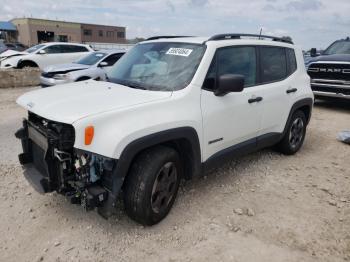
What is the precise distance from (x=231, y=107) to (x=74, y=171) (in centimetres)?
183

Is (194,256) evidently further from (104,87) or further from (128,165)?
(104,87)

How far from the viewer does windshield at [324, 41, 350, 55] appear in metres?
9.69

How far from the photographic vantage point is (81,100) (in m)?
3.00

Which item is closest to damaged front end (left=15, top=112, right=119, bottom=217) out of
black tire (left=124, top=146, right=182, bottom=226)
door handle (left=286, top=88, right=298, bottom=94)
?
black tire (left=124, top=146, right=182, bottom=226)

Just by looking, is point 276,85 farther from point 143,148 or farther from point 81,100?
point 81,100

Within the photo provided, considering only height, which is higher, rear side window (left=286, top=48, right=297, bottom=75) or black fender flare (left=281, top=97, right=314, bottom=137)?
rear side window (left=286, top=48, right=297, bottom=75)

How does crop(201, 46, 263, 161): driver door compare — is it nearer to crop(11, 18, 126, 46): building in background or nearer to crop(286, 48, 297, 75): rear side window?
crop(286, 48, 297, 75): rear side window

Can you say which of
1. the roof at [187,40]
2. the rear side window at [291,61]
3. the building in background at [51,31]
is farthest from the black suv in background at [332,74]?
the building in background at [51,31]

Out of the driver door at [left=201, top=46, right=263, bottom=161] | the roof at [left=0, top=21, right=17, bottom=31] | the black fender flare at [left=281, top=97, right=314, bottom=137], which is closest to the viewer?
the driver door at [left=201, top=46, right=263, bottom=161]

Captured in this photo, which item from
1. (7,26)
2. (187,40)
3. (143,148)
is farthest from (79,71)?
(7,26)

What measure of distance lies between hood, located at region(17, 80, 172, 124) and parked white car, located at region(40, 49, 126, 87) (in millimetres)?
5389

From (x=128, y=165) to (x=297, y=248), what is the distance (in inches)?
67.3

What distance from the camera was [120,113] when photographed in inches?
109

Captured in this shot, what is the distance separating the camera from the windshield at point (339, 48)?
9691 mm
